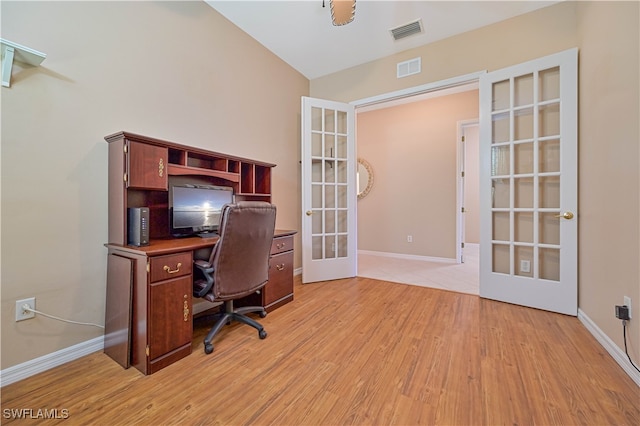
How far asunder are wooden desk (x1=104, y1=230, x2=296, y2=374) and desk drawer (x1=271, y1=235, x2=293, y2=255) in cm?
77

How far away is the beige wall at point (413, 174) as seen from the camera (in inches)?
176

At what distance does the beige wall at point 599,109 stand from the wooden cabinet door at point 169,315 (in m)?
2.70

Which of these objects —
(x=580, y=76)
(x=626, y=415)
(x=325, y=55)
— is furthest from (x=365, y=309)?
(x=325, y=55)

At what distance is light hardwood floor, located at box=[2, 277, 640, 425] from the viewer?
1216 mm

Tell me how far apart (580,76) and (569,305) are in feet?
6.68

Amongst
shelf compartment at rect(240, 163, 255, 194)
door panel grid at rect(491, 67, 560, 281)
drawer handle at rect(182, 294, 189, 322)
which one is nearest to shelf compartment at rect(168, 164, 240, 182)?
shelf compartment at rect(240, 163, 255, 194)

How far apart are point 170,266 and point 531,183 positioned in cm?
324

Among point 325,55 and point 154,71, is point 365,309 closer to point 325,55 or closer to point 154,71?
point 154,71

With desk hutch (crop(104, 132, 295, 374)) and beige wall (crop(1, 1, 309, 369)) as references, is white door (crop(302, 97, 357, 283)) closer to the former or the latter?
beige wall (crop(1, 1, 309, 369))

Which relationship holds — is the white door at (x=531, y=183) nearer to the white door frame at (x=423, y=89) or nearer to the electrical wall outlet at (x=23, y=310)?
the white door frame at (x=423, y=89)

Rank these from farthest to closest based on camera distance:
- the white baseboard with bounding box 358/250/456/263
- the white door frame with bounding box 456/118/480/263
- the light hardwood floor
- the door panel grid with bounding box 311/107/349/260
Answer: the white baseboard with bounding box 358/250/456/263 → the white door frame with bounding box 456/118/480/263 → the door panel grid with bounding box 311/107/349/260 → the light hardwood floor

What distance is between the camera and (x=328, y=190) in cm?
353

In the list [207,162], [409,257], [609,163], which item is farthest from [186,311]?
[409,257]

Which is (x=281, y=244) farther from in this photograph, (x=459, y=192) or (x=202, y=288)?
(x=459, y=192)
